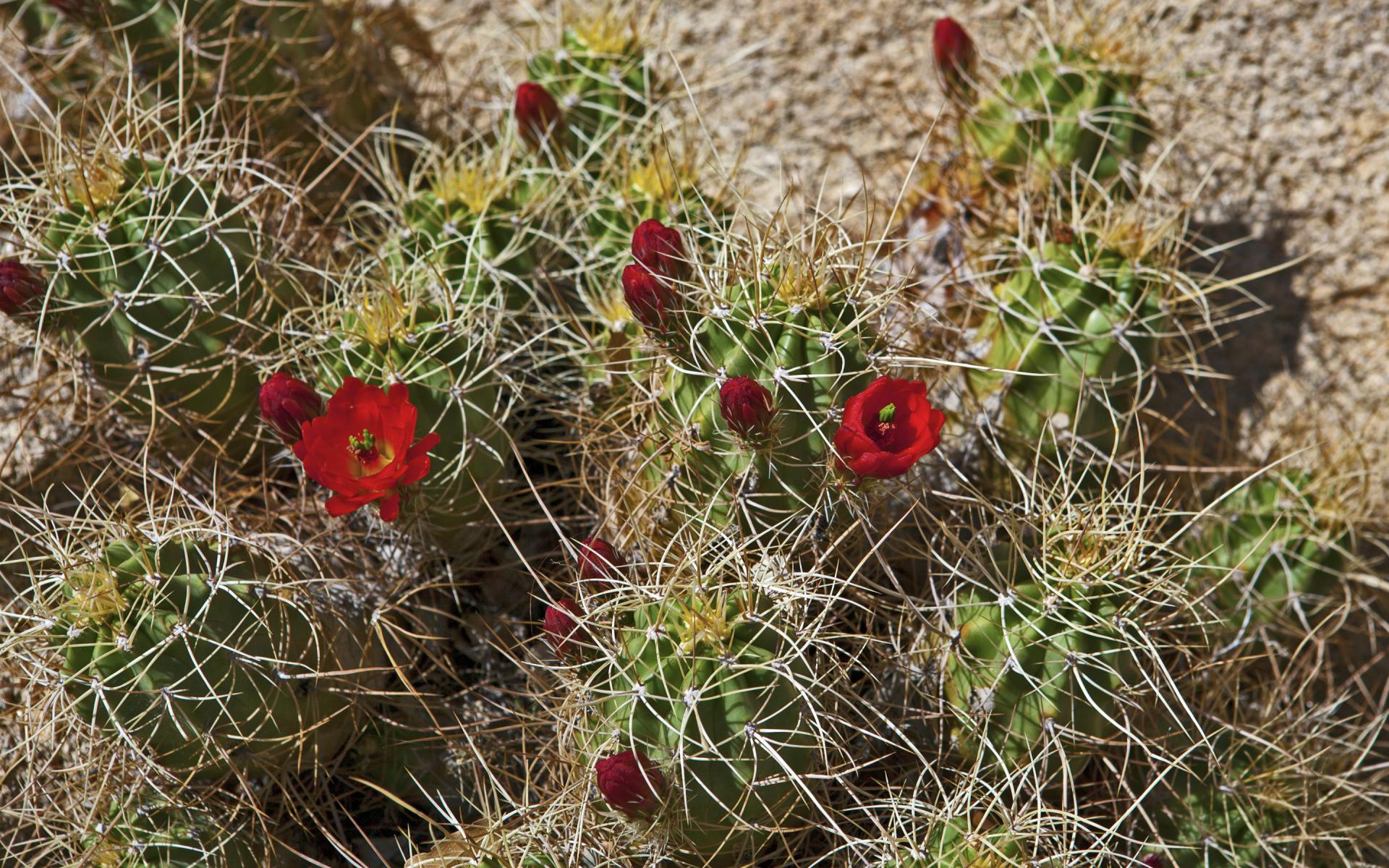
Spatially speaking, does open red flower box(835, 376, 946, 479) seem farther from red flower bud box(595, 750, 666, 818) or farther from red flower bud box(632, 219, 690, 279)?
red flower bud box(595, 750, 666, 818)

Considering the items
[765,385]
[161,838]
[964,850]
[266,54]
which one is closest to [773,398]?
[765,385]

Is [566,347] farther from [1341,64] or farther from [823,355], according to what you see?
[1341,64]

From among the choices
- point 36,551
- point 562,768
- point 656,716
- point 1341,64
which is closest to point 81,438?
point 36,551

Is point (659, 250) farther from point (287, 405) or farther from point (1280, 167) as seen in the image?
point (1280, 167)

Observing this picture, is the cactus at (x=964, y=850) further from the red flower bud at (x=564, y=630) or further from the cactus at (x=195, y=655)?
the cactus at (x=195, y=655)

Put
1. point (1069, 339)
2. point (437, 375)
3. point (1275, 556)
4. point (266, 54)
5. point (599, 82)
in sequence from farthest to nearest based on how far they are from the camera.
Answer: point (266, 54), point (599, 82), point (1275, 556), point (1069, 339), point (437, 375)

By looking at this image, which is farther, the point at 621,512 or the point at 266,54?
the point at 266,54

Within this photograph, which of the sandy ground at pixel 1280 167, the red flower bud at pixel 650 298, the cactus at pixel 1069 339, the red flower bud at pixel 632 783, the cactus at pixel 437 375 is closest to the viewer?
the red flower bud at pixel 632 783

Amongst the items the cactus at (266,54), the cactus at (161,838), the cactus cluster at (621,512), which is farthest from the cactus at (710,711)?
the cactus at (266,54)
